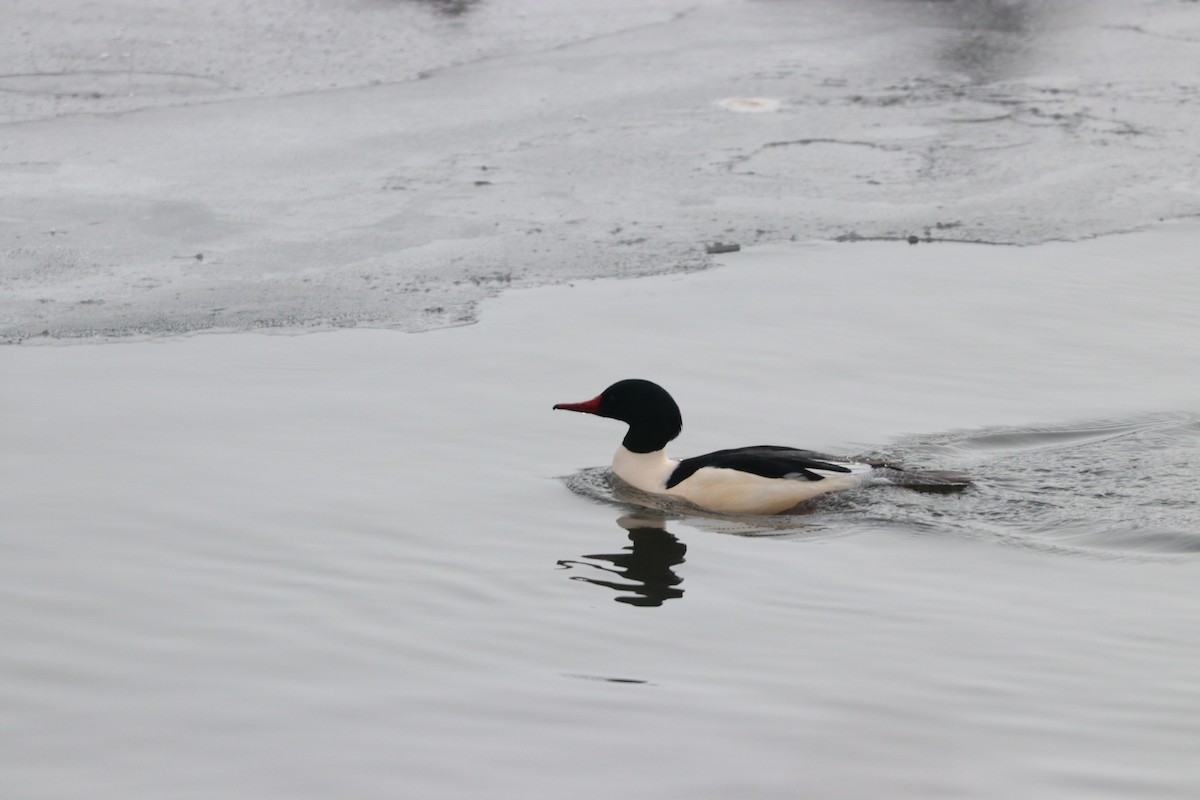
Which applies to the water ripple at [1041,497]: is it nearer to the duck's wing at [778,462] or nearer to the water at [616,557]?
the water at [616,557]

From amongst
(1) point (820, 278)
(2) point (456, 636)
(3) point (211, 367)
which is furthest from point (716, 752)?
(1) point (820, 278)

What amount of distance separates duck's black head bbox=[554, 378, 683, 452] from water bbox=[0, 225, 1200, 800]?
11.3 inches

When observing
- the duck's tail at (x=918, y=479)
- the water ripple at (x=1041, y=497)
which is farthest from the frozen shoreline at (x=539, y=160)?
the duck's tail at (x=918, y=479)

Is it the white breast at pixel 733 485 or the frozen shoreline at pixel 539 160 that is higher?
the frozen shoreline at pixel 539 160

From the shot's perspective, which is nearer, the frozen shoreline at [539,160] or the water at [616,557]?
the water at [616,557]

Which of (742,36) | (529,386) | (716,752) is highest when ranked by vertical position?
(742,36)

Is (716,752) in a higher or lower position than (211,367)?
lower

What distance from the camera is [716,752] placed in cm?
404

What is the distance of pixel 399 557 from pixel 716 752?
187 cm

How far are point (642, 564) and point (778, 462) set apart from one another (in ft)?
3.06

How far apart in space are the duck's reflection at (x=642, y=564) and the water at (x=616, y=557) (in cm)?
3

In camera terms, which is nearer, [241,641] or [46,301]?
[241,641]

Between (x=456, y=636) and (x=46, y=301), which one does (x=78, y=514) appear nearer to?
(x=456, y=636)

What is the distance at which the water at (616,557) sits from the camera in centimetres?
403
